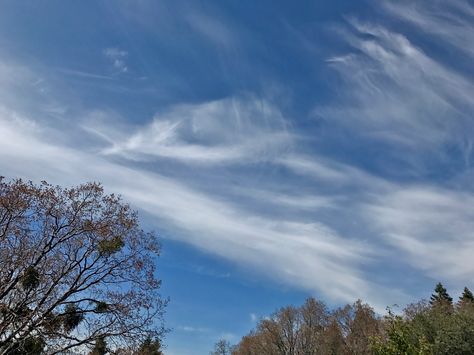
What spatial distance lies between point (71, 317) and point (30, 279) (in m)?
2.38

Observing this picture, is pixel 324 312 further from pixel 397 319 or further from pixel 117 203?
pixel 117 203

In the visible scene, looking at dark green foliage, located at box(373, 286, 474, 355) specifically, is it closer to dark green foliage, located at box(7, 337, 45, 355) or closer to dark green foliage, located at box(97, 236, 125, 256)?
dark green foliage, located at box(97, 236, 125, 256)

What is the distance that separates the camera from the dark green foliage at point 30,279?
1667cm

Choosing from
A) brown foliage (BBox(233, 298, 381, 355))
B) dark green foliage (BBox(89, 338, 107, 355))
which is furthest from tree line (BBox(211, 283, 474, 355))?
dark green foliage (BBox(89, 338, 107, 355))

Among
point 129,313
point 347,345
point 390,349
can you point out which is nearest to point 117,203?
point 129,313

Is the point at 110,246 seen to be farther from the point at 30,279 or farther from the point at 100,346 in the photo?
the point at 100,346

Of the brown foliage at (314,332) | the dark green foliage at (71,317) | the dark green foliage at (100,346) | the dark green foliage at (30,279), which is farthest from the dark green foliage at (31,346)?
the brown foliage at (314,332)

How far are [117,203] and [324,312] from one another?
4898 centimetres

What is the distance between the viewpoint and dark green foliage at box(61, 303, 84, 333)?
17219 millimetres

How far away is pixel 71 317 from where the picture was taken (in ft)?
57.5

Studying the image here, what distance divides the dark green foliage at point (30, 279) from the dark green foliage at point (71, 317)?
172 centimetres

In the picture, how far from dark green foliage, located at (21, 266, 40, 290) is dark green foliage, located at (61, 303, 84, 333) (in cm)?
172

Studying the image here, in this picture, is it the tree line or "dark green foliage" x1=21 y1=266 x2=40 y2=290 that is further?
the tree line

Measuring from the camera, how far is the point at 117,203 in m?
19.8
